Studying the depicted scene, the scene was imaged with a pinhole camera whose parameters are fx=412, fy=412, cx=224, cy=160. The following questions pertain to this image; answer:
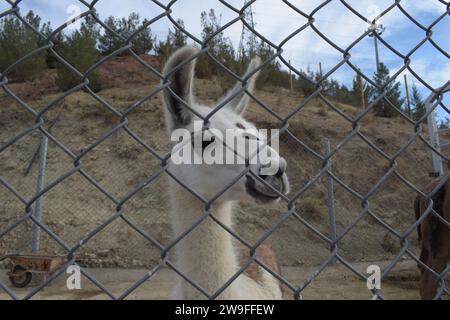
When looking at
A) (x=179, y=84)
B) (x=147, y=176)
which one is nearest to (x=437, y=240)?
(x=179, y=84)

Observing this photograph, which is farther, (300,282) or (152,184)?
(152,184)

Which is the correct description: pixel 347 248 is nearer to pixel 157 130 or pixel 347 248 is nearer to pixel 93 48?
pixel 157 130

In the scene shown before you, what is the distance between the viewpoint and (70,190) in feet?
41.9

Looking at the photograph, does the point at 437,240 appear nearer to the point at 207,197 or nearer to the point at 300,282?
the point at 300,282

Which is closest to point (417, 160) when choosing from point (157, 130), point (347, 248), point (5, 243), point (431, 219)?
point (347, 248)

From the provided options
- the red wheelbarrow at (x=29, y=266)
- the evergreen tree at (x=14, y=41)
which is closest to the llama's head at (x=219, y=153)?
the red wheelbarrow at (x=29, y=266)

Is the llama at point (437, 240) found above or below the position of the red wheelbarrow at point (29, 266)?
below

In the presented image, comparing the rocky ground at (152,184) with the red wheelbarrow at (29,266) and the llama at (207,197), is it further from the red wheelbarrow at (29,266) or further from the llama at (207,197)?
the llama at (207,197)

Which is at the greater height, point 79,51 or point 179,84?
point 79,51

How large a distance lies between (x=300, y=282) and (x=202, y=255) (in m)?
7.11

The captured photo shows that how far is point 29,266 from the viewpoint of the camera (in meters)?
7.74

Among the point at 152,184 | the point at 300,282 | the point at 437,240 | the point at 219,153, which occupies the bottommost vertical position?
the point at 219,153

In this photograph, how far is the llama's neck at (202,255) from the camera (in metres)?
2.37
